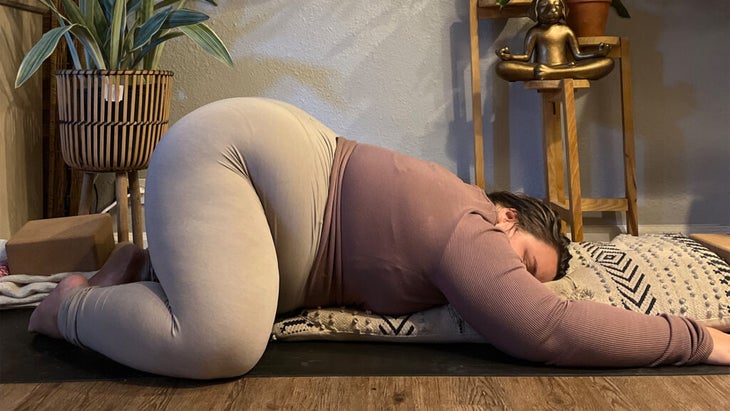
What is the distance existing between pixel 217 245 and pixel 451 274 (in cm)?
39

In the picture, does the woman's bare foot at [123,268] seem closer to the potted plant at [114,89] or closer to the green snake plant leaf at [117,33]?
the potted plant at [114,89]

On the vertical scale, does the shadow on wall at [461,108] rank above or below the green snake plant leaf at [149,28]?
below

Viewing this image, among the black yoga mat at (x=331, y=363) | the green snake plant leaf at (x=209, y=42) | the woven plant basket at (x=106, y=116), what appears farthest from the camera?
the green snake plant leaf at (x=209, y=42)

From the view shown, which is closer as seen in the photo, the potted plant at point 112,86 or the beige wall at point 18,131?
the potted plant at point 112,86

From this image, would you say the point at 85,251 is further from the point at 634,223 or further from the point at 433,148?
the point at 634,223

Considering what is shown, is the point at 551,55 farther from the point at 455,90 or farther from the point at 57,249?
the point at 57,249

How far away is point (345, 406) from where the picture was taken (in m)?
1.17

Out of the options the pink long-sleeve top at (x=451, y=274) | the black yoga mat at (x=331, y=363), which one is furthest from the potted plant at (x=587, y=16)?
the black yoga mat at (x=331, y=363)

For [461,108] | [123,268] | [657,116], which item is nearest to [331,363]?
[123,268]

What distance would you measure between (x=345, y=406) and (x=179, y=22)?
156 cm

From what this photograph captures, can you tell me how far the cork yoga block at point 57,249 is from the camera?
1.83 metres

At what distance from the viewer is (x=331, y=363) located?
1354 millimetres

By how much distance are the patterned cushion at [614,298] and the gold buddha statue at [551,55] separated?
82 cm

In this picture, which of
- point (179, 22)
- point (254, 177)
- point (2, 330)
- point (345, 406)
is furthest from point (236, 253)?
point (179, 22)
